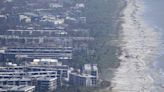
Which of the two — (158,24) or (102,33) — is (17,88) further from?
(158,24)

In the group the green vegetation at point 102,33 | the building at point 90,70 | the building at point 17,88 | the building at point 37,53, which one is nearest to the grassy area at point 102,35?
the green vegetation at point 102,33

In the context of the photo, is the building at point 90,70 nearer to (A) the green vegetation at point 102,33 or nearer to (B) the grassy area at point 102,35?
(B) the grassy area at point 102,35

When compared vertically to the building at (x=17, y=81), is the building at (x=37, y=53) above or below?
above

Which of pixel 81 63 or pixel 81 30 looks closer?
pixel 81 63

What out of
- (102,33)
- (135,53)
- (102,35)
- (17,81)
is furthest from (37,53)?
(102,33)

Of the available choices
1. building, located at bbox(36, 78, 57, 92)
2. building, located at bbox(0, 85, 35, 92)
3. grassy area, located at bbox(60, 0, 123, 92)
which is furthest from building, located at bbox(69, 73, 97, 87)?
building, located at bbox(0, 85, 35, 92)

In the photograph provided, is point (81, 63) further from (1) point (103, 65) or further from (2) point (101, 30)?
(2) point (101, 30)

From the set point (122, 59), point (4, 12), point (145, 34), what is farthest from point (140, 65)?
point (4, 12)
